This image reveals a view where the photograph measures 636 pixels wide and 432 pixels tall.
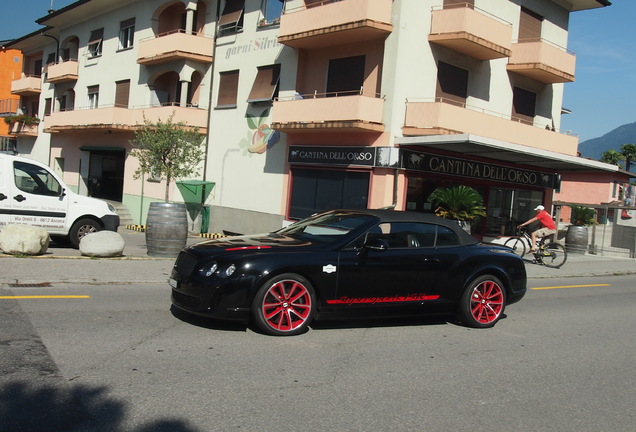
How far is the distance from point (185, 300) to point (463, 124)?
1383 centimetres

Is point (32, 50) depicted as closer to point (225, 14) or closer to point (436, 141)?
point (225, 14)

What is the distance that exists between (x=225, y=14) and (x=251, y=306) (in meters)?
19.9

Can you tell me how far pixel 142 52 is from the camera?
25.8m

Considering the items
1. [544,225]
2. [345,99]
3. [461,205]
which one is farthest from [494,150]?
[345,99]

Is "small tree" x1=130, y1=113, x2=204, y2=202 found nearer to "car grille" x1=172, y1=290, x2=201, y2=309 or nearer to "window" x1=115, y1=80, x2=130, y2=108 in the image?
"window" x1=115, y1=80, x2=130, y2=108

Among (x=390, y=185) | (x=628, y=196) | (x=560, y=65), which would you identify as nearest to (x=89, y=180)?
(x=390, y=185)

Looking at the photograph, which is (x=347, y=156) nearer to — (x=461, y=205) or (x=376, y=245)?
(x=461, y=205)

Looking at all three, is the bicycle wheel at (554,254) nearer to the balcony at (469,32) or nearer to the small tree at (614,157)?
the balcony at (469,32)

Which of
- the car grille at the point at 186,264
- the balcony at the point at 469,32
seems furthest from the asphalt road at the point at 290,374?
the balcony at the point at 469,32

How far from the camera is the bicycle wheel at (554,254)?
52.5 feet

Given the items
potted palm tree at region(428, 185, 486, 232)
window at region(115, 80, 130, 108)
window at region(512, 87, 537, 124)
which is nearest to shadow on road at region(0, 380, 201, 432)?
potted palm tree at region(428, 185, 486, 232)

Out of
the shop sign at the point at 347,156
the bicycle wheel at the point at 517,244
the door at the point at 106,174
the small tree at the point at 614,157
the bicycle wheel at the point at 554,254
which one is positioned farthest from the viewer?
the small tree at the point at 614,157

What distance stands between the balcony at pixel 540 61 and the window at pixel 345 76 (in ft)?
20.8

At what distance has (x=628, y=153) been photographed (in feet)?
203
